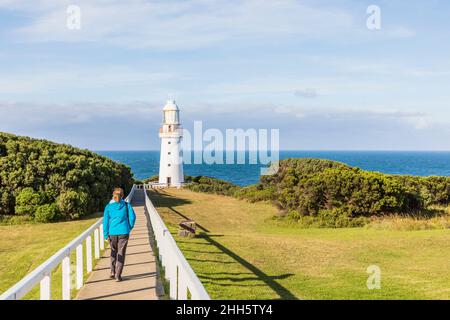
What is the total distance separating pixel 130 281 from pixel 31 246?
33.2ft

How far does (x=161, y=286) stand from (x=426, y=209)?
22.4m

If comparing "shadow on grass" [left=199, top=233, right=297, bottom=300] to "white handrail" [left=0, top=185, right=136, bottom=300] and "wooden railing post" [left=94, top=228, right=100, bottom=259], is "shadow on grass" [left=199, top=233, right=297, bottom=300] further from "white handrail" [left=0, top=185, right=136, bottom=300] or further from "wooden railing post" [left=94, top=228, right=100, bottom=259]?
"white handrail" [left=0, top=185, right=136, bottom=300]

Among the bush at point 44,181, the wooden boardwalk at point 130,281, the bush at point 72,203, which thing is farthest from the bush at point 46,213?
the wooden boardwalk at point 130,281

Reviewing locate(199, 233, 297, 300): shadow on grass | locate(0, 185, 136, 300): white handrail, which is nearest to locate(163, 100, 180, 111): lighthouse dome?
locate(199, 233, 297, 300): shadow on grass

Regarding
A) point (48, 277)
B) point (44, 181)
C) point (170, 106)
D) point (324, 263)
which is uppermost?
point (170, 106)

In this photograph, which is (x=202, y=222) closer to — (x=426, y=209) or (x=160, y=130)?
(x=426, y=209)

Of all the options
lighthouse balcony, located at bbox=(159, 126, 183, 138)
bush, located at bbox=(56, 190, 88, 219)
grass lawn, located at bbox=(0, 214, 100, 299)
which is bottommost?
grass lawn, located at bbox=(0, 214, 100, 299)

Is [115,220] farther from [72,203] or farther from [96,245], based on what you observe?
[72,203]

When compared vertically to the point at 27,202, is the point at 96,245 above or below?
above

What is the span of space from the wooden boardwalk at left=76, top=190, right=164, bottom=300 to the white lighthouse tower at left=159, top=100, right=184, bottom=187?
42540 mm

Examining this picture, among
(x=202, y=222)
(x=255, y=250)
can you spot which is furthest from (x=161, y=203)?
(x=255, y=250)

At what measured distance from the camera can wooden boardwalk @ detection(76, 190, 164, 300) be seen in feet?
26.6

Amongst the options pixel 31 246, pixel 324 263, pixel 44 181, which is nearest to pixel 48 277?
pixel 324 263

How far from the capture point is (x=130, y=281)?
9109 millimetres
